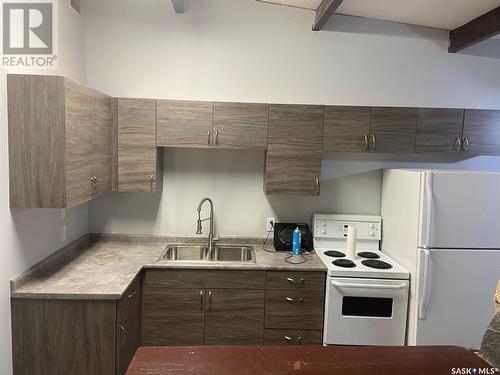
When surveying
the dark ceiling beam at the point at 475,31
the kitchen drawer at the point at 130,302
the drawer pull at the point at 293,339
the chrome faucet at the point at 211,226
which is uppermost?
the dark ceiling beam at the point at 475,31

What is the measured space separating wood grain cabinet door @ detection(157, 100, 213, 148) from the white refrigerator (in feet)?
5.15

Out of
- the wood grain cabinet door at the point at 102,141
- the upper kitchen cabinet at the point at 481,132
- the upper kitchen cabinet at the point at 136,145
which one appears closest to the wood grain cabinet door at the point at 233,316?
the upper kitchen cabinet at the point at 136,145

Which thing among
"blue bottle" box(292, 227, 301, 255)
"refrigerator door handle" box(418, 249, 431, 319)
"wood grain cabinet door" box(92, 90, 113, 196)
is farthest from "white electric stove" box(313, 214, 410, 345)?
"wood grain cabinet door" box(92, 90, 113, 196)

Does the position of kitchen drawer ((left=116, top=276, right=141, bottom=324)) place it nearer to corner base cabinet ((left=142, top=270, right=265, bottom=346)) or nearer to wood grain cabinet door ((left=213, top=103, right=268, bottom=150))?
corner base cabinet ((left=142, top=270, right=265, bottom=346))

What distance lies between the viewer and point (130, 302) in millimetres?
2189

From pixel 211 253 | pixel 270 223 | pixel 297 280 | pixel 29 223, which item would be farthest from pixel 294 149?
pixel 29 223

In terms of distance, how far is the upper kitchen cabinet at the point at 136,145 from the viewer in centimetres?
262

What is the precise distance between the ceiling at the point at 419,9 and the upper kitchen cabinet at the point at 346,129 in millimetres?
789

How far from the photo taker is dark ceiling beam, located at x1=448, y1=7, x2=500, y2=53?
249cm

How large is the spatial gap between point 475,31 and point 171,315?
3143mm

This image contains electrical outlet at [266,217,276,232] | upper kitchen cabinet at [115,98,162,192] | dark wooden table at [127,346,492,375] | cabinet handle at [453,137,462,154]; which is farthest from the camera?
electrical outlet at [266,217,276,232]

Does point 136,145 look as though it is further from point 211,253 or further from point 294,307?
point 294,307

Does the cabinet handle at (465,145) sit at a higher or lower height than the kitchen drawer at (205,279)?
higher

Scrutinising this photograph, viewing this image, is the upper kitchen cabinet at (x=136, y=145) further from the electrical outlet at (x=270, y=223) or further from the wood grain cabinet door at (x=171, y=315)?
the electrical outlet at (x=270, y=223)
